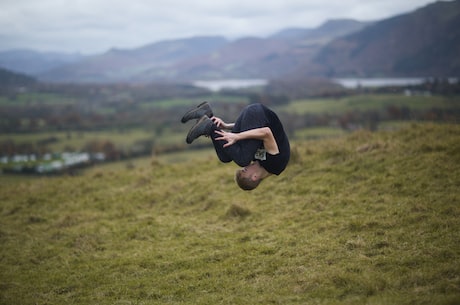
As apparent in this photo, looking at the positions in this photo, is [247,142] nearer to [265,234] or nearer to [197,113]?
[197,113]

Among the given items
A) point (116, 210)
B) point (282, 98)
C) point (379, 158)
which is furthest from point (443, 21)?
point (116, 210)

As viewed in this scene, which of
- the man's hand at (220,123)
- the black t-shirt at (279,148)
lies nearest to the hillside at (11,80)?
the man's hand at (220,123)

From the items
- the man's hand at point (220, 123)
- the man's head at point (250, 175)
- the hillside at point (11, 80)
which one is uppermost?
the hillside at point (11, 80)

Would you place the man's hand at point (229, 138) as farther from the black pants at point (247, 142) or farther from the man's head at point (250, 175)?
the man's head at point (250, 175)

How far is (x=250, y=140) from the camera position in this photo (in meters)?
7.95

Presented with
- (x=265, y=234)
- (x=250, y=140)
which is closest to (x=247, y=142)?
(x=250, y=140)

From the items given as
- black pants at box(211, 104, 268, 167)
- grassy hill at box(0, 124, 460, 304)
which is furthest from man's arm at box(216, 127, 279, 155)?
grassy hill at box(0, 124, 460, 304)

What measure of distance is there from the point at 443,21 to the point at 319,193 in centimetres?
9069

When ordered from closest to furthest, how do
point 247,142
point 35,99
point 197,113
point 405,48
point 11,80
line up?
point 247,142
point 197,113
point 35,99
point 405,48
point 11,80

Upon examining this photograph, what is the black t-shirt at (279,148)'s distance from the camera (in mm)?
8086

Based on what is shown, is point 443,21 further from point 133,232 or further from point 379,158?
point 133,232

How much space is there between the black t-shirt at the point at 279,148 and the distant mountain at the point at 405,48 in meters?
78.5

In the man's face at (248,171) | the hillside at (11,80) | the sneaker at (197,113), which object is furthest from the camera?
the hillside at (11,80)

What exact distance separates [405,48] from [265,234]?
127437mm
